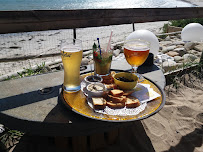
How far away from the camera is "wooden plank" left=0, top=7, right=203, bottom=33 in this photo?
80.7 inches

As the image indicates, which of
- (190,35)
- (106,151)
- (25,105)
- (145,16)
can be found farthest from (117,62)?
(190,35)

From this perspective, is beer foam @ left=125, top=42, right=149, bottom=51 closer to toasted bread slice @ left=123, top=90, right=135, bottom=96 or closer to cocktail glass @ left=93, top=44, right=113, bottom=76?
cocktail glass @ left=93, top=44, right=113, bottom=76

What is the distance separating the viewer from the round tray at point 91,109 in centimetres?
121

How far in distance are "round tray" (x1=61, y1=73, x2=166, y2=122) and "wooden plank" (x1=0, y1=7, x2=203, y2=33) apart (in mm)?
1109

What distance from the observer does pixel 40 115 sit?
1.45 m

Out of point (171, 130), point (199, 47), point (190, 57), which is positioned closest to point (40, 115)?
point (171, 130)

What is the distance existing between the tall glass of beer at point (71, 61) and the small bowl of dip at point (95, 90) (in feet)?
0.61

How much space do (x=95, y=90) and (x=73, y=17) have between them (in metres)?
1.39

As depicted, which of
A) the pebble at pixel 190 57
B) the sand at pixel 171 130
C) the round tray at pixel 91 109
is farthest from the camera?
the pebble at pixel 190 57

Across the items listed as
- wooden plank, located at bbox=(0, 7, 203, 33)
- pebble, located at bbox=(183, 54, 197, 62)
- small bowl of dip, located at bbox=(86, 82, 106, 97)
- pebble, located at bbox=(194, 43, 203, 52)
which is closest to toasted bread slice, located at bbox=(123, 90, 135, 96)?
small bowl of dip, located at bbox=(86, 82, 106, 97)

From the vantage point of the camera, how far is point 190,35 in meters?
6.46

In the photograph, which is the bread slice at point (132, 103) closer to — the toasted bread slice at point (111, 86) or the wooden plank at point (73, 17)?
the toasted bread slice at point (111, 86)

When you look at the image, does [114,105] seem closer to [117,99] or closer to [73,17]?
[117,99]

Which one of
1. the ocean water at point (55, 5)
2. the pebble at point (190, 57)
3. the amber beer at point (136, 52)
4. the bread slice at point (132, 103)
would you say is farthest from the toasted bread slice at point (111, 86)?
the ocean water at point (55, 5)
